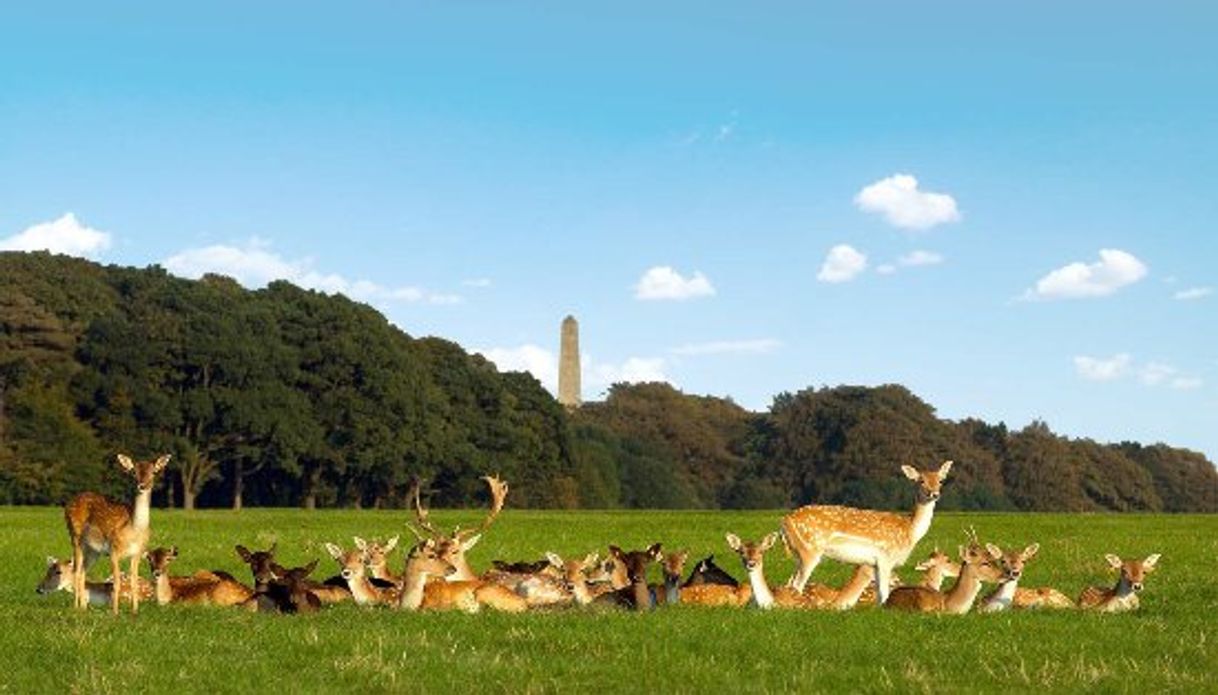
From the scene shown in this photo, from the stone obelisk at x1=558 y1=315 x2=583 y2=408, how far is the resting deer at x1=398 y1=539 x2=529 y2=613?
4254 inches

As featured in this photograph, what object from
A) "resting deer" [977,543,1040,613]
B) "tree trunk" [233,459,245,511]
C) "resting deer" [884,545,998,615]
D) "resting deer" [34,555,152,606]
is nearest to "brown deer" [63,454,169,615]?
"resting deer" [34,555,152,606]

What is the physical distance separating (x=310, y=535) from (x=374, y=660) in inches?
843

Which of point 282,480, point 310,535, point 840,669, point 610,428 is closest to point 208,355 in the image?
point 282,480

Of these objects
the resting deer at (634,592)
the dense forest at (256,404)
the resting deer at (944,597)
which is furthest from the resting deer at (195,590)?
the dense forest at (256,404)

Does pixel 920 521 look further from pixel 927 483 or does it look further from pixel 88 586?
pixel 88 586

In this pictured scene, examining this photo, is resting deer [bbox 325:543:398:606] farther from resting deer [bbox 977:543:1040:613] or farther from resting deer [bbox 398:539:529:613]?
resting deer [bbox 977:543:1040:613]

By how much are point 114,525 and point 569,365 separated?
113148mm

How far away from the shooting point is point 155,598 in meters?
18.5

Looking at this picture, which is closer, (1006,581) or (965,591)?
(965,591)

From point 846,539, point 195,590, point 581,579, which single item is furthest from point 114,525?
point 846,539

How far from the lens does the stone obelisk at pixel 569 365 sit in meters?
128

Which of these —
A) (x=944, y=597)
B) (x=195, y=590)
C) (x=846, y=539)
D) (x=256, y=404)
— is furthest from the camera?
(x=256, y=404)

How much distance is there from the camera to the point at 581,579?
19.0 meters

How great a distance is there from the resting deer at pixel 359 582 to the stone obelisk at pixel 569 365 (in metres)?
107
